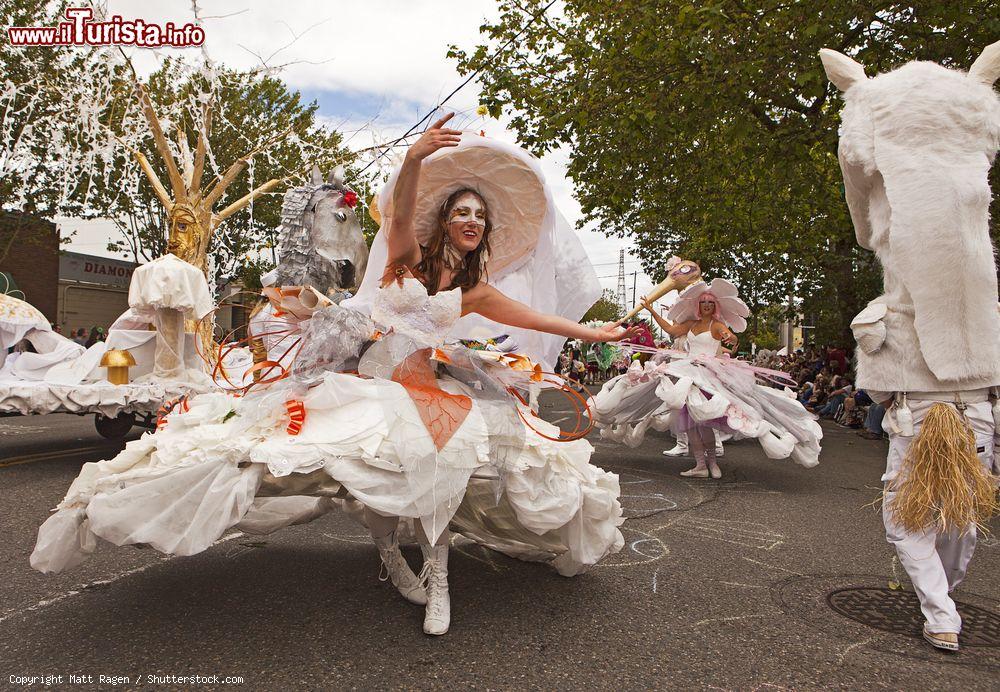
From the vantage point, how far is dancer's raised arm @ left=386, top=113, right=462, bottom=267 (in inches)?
114

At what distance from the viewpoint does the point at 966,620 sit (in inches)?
127

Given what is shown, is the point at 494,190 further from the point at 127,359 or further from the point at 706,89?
the point at 706,89

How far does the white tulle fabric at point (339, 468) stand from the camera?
99.9 inches

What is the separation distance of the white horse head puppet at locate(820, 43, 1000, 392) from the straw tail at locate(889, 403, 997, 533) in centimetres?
19

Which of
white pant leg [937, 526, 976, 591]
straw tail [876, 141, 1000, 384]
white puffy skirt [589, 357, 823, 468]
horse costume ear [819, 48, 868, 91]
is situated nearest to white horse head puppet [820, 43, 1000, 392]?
straw tail [876, 141, 1000, 384]

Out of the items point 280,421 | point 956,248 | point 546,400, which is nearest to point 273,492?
point 280,421

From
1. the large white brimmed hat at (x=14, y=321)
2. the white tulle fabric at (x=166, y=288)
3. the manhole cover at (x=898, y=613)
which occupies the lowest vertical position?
the manhole cover at (x=898, y=613)

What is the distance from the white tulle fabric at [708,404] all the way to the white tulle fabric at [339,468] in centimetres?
314

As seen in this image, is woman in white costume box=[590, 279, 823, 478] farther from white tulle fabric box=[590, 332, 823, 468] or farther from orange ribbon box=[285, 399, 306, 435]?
orange ribbon box=[285, 399, 306, 435]

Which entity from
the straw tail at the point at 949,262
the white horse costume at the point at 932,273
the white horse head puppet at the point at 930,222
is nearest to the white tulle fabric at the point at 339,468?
the white horse costume at the point at 932,273

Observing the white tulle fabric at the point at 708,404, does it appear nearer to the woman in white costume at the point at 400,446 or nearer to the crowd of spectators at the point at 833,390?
the woman in white costume at the point at 400,446

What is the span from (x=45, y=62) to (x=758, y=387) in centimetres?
1543

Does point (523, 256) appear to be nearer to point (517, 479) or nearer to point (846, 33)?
point (517, 479)

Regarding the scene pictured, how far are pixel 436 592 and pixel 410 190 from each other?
1.69 m
